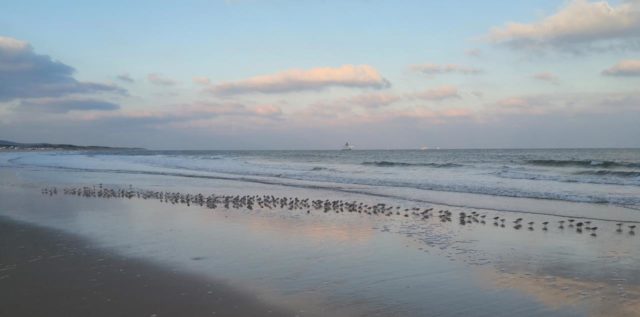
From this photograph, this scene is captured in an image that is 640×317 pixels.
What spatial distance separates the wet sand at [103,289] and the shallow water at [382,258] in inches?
16.7

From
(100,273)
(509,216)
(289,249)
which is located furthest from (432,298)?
(509,216)

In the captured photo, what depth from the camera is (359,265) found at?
8.48 meters

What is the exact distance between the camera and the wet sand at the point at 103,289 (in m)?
6.17

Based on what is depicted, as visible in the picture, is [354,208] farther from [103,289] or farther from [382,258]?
[103,289]

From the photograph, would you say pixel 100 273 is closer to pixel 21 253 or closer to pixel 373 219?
pixel 21 253

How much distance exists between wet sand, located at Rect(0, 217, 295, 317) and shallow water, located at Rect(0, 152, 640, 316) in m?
0.42

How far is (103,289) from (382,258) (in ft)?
14.6

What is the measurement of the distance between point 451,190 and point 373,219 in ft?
35.7

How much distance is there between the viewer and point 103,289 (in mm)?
7004

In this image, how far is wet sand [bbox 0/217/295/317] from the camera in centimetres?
617

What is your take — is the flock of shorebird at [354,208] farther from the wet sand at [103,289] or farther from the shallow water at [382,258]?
the wet sand at [103,289]

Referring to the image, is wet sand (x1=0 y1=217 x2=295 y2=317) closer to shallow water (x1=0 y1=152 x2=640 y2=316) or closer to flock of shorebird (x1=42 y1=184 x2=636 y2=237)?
shallow water (x1=0 y1=152 x2=640 y2=316)

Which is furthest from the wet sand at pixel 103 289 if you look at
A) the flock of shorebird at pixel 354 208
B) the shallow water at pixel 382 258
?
the flock of shorebird at pixel 354 208

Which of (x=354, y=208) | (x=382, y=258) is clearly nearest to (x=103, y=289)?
(x=382, y=258)
